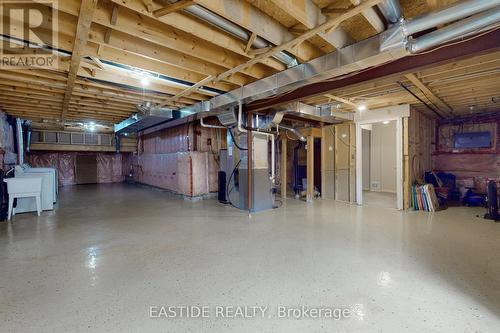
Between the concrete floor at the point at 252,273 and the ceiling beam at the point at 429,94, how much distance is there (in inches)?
90.1

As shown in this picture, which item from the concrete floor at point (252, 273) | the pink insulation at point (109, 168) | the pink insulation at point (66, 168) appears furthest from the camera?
the pink insulation at point (109, 168)

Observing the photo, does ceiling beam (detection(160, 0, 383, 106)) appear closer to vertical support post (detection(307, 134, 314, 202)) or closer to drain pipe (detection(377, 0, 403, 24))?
drain pipe (detection(377, 0, 403, 24))

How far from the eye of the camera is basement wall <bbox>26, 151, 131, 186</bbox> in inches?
389

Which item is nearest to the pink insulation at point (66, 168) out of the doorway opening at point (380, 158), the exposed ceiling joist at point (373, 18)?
the doorway opening at point (380, 158)

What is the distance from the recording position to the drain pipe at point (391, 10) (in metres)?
1.87

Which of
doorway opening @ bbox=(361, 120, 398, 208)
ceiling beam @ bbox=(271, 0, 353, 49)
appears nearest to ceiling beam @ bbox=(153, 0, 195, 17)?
ceiling beam @ bbox=(271, 0, 353, 49)

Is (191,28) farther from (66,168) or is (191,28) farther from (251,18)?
(66,168)

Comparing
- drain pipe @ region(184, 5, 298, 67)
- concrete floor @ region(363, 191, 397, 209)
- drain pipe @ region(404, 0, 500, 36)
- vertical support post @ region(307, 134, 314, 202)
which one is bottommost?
concrete floor @ region(363, 191, 397, 209)

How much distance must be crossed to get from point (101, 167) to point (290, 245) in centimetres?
1179

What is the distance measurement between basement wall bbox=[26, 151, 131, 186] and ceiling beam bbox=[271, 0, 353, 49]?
11.6 meters

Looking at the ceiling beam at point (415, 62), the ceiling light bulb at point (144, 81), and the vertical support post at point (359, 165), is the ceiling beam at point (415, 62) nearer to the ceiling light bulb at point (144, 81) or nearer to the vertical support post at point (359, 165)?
the ceiling light bulb at point (144, 81)

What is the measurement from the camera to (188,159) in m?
6.28

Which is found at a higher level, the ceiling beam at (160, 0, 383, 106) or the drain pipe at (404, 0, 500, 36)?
the ceiling beam at (160, 0, 383, 106)

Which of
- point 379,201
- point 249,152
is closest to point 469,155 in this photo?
point 379,201
